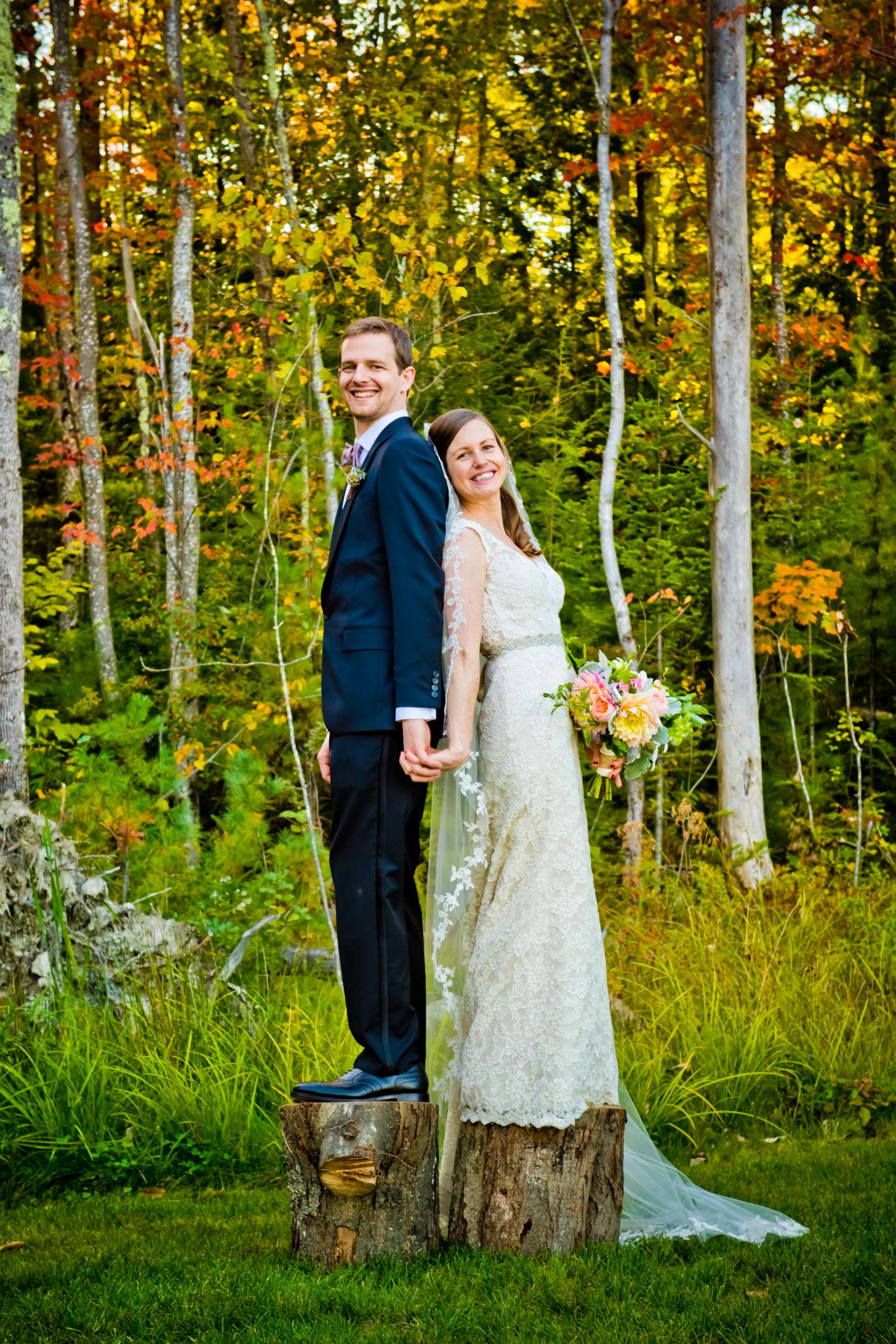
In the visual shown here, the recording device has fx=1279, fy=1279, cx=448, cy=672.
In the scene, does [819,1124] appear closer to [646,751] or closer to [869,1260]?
[869,1260]

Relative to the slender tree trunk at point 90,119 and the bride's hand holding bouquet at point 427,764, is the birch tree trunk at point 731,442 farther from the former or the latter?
the slender tree trunk at point 90,119

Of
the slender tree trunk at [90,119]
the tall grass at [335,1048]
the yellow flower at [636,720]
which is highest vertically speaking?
the slender tree trunk at [90,119]

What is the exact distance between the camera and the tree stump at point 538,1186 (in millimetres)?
3379

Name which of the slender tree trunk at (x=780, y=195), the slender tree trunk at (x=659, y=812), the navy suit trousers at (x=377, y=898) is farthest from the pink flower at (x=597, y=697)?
the slender tree trunk at (x=780, y=195)

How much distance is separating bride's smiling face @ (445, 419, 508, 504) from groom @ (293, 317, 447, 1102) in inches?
10.5

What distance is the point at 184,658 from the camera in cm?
902

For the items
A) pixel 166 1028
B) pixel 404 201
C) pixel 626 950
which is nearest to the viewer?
pixel 166 1028

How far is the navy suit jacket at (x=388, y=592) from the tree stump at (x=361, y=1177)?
3.24 ft

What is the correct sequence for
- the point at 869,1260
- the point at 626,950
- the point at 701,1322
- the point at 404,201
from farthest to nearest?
the point at 404,201 < the point at 626,950 < the point at 869,1260 < the point at 701,1322

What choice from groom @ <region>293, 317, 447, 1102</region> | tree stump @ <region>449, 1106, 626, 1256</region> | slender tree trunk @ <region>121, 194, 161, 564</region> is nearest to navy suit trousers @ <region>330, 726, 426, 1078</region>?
groom @ <region>293, 317, 447, 1102</region>

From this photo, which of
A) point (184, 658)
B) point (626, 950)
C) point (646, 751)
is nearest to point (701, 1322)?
point (646, 751)

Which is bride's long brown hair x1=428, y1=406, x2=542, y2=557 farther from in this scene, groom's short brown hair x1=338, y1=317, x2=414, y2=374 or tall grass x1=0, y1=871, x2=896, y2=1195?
tall grass x1=0, y1=871, x2=896, y2=1195

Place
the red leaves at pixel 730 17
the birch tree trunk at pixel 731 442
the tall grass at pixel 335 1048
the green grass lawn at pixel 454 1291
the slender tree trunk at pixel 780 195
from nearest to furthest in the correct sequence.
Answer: the green grass lawn at pixel 454 1291 → the tall grass at pixel 335 1048 → the red leaves at pixel 730 17 → the birch tree trunk at pixel 731 442 → the slender tree trunk at pixel 780 195

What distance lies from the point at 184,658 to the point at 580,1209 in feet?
20.4
